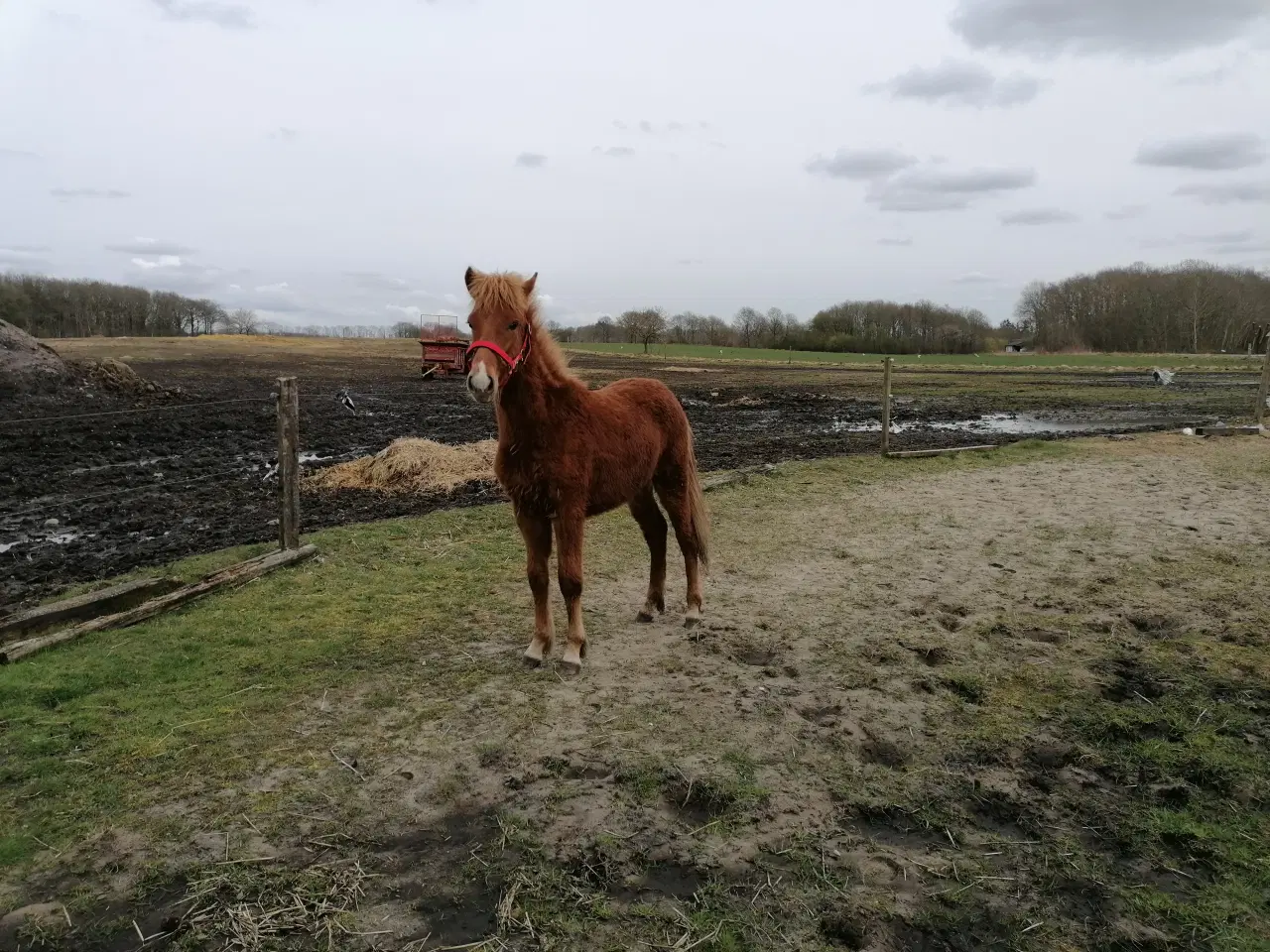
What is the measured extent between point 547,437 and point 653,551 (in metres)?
1.62

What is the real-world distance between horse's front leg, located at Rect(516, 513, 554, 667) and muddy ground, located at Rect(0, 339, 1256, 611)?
3.11m

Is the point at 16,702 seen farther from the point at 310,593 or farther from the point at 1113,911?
the point at 1113,911

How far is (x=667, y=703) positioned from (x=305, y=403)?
62.4 feet

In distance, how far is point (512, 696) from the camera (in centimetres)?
421

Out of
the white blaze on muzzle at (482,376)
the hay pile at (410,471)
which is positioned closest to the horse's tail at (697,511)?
the white blaze on muzzle at (482,376)

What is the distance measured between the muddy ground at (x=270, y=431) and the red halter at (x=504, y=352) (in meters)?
3.00

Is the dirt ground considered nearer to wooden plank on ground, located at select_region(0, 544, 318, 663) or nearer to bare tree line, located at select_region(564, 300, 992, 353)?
wooden plank on ground, located at select_region(0, 544, 318, 663)

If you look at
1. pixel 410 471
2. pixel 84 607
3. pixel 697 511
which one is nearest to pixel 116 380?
pixel 410 471

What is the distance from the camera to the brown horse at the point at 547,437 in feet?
13.4

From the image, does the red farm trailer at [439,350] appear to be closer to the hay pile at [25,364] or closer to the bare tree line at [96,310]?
the hay pile at [25,364]

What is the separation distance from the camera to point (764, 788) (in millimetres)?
3293

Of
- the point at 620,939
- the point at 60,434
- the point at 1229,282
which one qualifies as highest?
the point at 1229,282

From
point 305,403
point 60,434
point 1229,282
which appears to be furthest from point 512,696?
point 1229,282

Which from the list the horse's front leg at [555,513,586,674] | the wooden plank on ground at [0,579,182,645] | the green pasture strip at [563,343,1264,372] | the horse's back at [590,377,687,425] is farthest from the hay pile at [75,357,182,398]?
the green pasture strip at [563,343,1264,372]
